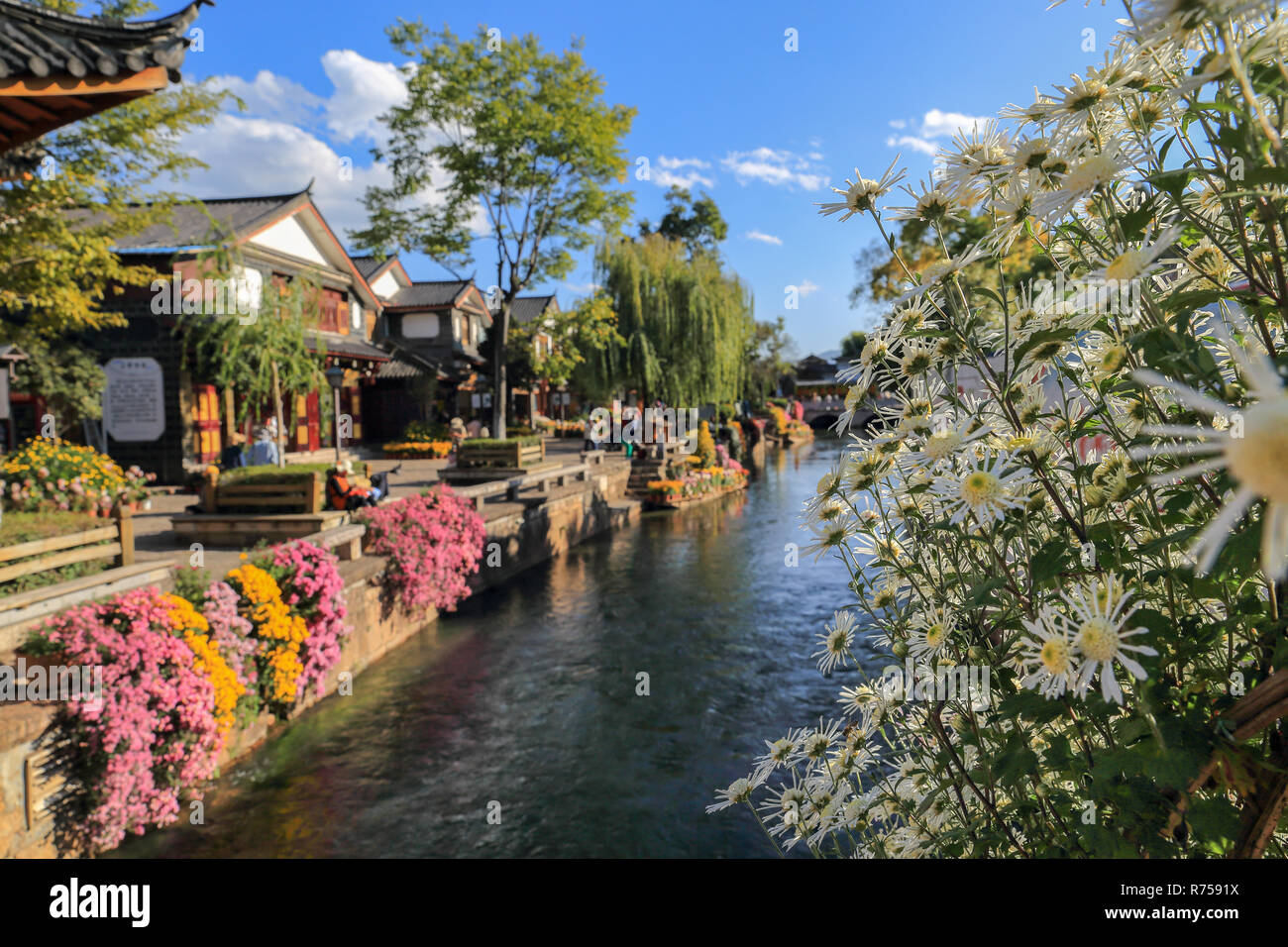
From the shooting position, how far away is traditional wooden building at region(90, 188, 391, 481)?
17.8m

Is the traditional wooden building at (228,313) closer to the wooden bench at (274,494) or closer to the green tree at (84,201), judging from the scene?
the green tree at (84,201)

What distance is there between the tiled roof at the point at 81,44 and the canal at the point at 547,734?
4350 millimetres

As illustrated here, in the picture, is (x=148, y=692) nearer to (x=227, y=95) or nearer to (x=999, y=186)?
(x=999, y=186)

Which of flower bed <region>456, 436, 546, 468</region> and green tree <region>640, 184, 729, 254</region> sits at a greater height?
green tree <region>640, 184, 729, 254</region>

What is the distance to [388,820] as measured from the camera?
535 cm

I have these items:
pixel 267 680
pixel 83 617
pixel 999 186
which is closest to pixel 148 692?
pixel 83 617

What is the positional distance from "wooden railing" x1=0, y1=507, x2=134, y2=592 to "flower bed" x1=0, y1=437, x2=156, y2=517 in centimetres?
364

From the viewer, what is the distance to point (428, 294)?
36.2m

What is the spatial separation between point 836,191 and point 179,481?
1978 centimetres

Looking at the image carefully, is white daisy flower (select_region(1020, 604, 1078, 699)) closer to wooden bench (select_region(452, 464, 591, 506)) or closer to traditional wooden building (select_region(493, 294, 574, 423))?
wooden bench (select_region(452, 464, 591, 506))

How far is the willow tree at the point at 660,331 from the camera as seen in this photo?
2567cm

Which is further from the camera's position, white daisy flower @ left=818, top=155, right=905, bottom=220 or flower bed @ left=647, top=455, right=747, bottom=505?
flower bed @ left=647, top=455, right=747, bottom=505

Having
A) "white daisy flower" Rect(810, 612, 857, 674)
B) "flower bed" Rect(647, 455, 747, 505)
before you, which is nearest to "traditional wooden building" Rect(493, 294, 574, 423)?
"flower bed" Rect(647, 455, 747, 505)
